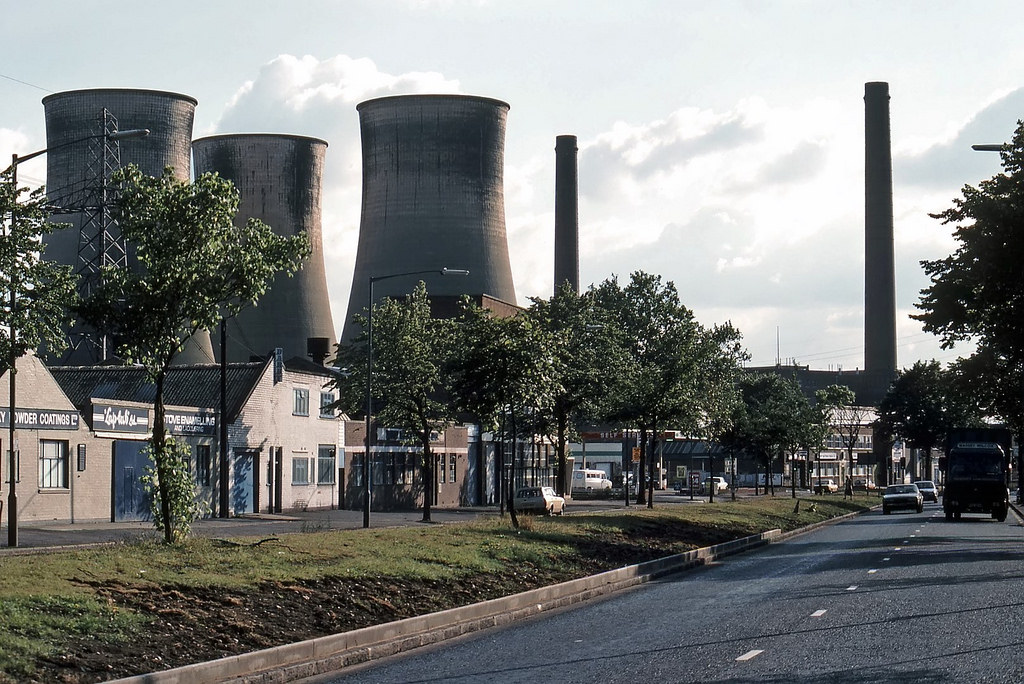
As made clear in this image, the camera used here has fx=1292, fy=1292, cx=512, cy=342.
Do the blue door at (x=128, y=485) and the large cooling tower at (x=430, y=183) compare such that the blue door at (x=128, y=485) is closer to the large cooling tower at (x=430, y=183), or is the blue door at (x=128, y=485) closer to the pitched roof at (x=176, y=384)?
the pitched roof at (x=176, y=384)

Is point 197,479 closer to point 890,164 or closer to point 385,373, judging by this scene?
point 385,373

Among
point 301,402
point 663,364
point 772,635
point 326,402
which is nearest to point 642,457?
point 663,364

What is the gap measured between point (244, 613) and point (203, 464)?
37087 millimetres

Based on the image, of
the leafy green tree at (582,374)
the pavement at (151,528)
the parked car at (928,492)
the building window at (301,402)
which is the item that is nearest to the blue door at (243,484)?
the pavement at (151,528)

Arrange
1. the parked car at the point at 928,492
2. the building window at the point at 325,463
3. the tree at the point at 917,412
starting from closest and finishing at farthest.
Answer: the building window at the point at 325,463
the parked car at the point at 928,492
the tree at the point at 917,412

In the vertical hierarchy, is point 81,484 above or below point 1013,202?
below

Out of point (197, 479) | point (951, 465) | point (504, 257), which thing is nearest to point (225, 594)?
point (197, 479)

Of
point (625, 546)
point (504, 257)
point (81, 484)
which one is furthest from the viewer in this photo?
point (504, 257)

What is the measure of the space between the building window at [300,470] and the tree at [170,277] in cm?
3546

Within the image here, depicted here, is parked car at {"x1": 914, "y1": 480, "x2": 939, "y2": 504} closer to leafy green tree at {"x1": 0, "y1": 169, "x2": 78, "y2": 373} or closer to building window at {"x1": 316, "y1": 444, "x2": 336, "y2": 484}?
building window at {"x1": 316, "y1": 444, "x2": 336, "y2": 484}

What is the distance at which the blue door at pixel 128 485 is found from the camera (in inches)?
1869

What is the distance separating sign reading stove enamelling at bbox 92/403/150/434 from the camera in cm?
4663

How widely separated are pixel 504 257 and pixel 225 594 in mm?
73926

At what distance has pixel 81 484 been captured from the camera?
150 ft
